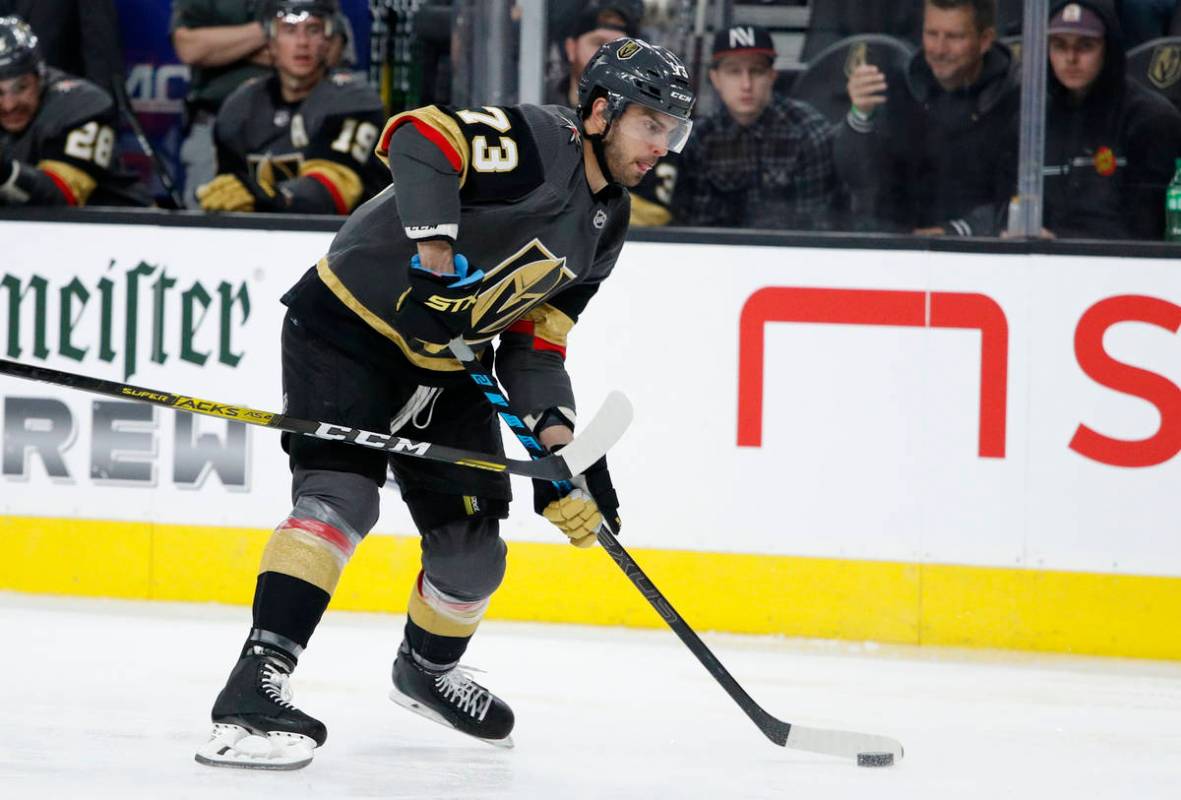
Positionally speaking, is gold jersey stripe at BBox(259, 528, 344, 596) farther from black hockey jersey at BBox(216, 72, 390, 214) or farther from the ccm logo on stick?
black hockey jersey at BBox(216, 72, 390, 214)

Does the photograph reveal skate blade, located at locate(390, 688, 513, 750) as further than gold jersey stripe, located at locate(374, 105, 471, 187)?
Yes

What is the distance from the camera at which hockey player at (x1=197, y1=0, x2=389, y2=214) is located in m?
4.10

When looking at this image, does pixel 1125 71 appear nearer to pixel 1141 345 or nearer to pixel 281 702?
pixel 1141 345

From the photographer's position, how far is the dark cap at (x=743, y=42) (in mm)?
3924

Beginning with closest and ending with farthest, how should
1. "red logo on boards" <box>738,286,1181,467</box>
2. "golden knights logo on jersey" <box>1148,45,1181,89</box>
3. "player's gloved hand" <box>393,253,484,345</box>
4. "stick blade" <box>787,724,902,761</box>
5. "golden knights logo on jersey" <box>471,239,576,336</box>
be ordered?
"player's gloved hand" <box>393,253,484,345</box> < "golden knights logo on jersey" <box>471,239,576,336</box> < "stick blade" <box>787,724,902,761</box> < "red logo on boards" <box>738,286,1181,467</box> < "golden knights logo on jersey" <box>1148,45,1181,89</box>

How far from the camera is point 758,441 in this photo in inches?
151

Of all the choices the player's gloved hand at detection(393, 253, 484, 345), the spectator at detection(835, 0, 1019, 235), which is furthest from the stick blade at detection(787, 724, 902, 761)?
the spectator at detection(835, 0, 1019, 235)

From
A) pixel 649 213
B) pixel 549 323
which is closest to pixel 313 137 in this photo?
pixel 649 213

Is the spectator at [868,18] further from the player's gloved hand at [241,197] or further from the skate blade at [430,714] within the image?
the skate blade at [430,714]

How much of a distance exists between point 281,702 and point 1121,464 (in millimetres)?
1980

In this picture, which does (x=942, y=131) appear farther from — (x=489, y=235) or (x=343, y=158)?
(x=489, y=235)

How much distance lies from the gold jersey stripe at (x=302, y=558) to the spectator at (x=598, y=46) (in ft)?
5.27

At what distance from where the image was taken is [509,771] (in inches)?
105

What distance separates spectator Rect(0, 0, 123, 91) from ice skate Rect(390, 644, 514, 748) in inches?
85.0
